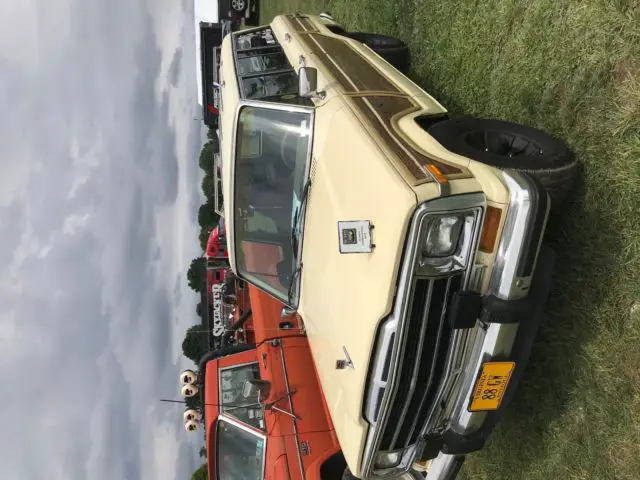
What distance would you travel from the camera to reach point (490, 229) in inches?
104

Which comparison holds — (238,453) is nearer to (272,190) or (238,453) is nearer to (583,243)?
(272,190)

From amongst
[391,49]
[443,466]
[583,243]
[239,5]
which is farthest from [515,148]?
[239,5]

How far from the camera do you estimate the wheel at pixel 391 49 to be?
5.59 meters

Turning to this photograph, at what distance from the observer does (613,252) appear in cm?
305

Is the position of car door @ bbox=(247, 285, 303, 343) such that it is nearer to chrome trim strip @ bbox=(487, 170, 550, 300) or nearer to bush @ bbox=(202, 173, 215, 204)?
chrome trim strip @ bbox=(487, 170, 550, 300)

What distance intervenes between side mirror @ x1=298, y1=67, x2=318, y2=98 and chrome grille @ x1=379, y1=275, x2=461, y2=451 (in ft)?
5.36

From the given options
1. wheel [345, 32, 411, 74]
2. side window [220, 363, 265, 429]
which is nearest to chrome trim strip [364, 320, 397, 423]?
side window [220, 363, 265, 429]

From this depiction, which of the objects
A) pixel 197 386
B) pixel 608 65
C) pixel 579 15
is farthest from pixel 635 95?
pixel 197 386

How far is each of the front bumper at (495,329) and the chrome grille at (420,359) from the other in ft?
0.14

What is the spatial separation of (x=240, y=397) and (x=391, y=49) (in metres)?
3.69

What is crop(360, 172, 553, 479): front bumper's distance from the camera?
2.60m

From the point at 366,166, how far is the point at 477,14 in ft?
8.00

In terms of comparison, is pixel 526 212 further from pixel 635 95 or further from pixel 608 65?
pixel 608 65

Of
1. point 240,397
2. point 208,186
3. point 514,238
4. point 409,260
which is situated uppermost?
point 514,238
